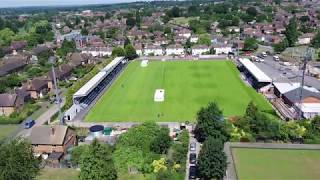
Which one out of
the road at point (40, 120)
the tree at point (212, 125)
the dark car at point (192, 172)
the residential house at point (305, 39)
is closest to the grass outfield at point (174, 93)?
the road at point (40, 120)

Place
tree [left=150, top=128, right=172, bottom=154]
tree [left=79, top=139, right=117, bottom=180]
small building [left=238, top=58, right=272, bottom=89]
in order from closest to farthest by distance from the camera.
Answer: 1. tree [left=79, top=139, right=117, bottom=180]
2. tree [left=150, top=128, right=172, bottom=154]
3. small building [left=238, top=58, right=272, bottom=89]

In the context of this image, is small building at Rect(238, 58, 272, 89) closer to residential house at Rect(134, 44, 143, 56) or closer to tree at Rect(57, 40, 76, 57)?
residential house at Rect(134, 44, 143, 56)

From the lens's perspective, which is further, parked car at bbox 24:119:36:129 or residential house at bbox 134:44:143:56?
residential house at bbox 134:44:143:56

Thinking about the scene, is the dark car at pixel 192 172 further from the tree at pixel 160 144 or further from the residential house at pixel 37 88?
the residential house at pixel 37 88

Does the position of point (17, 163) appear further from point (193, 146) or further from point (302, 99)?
point (302, 99)

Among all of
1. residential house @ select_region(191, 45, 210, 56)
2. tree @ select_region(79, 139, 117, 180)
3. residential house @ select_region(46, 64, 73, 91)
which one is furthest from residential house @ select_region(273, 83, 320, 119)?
residential house @ select_region(191, 45, 210, 56)

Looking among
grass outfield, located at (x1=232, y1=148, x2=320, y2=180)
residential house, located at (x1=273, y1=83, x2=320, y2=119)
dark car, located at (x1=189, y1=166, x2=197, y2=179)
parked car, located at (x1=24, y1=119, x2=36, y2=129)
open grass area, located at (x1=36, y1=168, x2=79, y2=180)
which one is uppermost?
residential house, located at (x1=273, y1=83, x2=320, y2=119)
